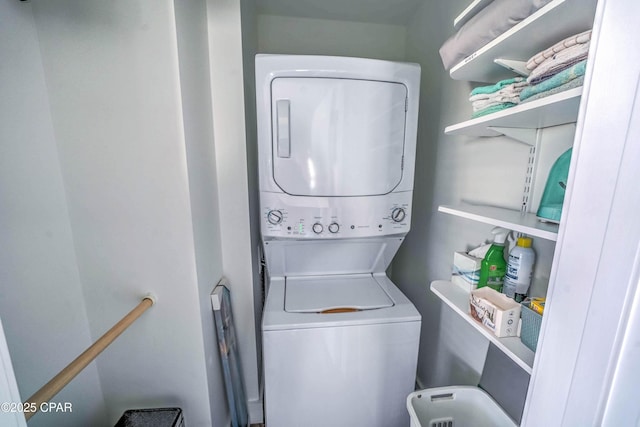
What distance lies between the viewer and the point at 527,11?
729 millimetres

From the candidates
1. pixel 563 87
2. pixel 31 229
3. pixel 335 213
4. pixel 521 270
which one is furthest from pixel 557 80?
pixel 31 229

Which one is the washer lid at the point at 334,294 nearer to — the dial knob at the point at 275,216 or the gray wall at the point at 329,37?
the dial knob at the point at 275,216

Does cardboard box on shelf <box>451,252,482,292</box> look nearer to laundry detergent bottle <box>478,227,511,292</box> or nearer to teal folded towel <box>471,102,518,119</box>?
laundry detergent bottle <box>478,227,511,292</box>

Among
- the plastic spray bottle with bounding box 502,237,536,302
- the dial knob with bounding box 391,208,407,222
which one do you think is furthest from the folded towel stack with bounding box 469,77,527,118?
the dial knob with bounding box 391,208,407,222

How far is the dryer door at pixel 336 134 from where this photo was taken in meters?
1.34

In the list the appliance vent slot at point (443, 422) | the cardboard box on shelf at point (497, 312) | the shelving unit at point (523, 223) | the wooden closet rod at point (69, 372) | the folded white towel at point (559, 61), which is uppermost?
the folded white towel at point (559, 61)

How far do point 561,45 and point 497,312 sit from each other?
884 millimetres

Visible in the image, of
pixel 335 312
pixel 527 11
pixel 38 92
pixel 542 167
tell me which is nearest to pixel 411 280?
pixel 335 312

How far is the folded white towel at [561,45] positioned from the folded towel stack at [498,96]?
66mm

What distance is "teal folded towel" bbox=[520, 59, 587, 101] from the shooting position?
62cm

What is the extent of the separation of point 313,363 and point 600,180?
1333 millimetres

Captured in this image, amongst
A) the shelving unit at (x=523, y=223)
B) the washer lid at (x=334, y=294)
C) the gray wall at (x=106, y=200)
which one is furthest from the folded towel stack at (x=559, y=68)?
the gray wall at (x=106, y=200)

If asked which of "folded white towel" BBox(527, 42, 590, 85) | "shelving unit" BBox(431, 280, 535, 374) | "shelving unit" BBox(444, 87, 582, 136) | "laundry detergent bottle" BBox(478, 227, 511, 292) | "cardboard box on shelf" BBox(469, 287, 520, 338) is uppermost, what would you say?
"folded white towel" BBox(527, 42, 590, 85)

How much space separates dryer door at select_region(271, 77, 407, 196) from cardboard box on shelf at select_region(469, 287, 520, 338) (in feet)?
2.54
